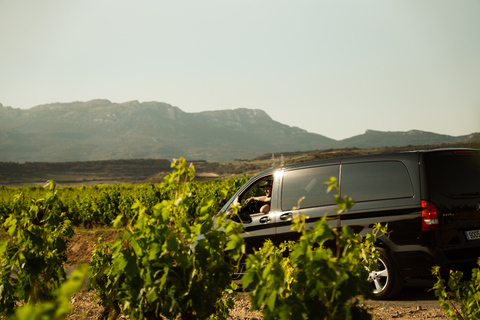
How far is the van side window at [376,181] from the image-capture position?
7.06m

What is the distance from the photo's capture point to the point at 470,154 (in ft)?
23.3

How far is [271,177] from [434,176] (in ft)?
8.00

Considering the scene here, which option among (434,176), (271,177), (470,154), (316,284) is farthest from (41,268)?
(470,154)

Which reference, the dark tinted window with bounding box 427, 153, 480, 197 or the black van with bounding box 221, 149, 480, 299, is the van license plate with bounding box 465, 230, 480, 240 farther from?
the dark tinted window with bounding box 427, 153, 480, 197

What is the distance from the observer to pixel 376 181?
722cm

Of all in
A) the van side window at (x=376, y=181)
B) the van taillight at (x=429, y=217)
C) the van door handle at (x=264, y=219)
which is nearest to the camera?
the van taillight at (x=429, y=217)

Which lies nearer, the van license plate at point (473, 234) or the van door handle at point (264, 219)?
the van license plate at point (473, 234)

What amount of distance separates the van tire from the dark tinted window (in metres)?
1.14

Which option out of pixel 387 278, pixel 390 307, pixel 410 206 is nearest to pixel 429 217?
pixel 410 206

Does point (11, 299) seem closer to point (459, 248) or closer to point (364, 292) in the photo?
point (364, 292)

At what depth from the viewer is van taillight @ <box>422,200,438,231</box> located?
670 cm

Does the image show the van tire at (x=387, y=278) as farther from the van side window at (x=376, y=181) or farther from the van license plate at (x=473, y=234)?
the van license plate at (x=473, y=234)

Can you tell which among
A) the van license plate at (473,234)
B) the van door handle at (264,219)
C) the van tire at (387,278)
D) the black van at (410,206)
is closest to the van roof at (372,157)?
the black van at (410,206)

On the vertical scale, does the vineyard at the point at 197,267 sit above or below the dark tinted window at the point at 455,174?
below
